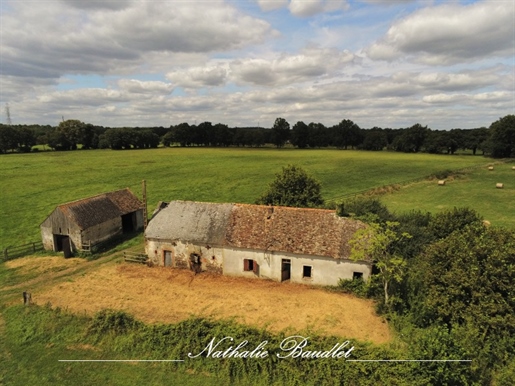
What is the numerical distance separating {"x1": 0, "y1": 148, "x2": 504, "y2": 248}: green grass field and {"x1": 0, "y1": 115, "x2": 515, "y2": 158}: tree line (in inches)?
674

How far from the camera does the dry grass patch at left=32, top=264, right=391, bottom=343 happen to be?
19.7 metres

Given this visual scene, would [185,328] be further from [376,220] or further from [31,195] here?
[31,195]

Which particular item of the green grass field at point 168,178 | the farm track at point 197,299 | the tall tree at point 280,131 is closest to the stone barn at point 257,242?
the farm track at point 197,299

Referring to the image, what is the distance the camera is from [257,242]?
25484 millimetres

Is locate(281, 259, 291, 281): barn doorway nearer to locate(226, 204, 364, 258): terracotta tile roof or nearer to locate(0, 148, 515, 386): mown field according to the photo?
locate(226, 204, 364, 258): terracotta tile roof

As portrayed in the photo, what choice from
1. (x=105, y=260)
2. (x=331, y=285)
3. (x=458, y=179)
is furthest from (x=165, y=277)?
(x=458, y=179)

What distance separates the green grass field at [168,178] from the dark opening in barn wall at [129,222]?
7689 mm

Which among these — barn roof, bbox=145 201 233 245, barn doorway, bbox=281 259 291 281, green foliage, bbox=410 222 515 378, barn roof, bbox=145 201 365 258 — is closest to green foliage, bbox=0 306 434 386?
green foliage, bbox=410 222 515 378

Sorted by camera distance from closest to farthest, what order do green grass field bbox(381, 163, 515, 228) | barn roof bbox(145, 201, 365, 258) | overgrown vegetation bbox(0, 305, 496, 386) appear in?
overgrown vegetation bbox(0, 305, 496, 386) < barn roof bbox(145, 201, 365, 258) < green grass field bbox(381, 163, 515, 228)

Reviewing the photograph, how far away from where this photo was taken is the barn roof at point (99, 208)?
3111 cm

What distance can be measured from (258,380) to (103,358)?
7.90 m

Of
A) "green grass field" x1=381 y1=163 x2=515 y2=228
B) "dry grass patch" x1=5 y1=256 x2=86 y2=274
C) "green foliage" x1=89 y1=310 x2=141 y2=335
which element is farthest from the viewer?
"green grass field" x1=381 y1=163 x2=515 y2=228

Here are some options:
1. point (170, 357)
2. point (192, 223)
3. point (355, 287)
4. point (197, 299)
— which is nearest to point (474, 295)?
point (355, 287)

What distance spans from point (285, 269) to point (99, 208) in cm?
2025
